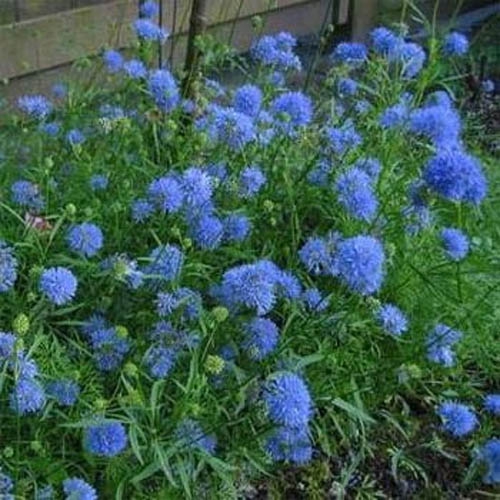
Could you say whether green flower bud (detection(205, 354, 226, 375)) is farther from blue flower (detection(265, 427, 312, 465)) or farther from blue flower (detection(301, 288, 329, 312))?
blue flower (detection(301, 288, 329, 312))

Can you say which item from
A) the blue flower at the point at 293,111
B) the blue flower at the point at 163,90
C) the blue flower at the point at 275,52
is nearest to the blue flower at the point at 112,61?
the blue flower at the point at 163,90

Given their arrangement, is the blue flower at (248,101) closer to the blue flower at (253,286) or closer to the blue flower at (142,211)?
the blue flower at (142,211)

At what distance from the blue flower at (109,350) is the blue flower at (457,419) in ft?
2.35

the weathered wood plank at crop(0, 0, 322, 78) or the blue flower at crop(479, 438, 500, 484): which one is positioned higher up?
the weathered wood plank at crop(0, 0, 322, 78)

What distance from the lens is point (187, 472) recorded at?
2023 mm

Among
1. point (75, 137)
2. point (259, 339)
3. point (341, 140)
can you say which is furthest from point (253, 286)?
point (75, 137)

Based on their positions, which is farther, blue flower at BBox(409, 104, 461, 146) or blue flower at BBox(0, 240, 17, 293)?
blue flower at BBox(409, 104, 461, 146)

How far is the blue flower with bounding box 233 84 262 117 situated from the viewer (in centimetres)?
261

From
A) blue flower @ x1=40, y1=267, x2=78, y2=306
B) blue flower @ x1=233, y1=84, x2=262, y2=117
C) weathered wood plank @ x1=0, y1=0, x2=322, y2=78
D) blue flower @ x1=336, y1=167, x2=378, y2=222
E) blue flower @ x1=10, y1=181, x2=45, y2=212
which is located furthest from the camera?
weathered wood plank @ x1=0, y1=0, x2=322, y2=78

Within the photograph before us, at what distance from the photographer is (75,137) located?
8.89 ft

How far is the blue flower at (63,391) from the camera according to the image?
79.7 inches

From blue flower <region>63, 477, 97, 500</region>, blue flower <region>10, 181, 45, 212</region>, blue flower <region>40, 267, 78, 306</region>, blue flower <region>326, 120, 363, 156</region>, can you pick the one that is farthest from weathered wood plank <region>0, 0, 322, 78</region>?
blue flower <region>63, 477, 97, 500</region>

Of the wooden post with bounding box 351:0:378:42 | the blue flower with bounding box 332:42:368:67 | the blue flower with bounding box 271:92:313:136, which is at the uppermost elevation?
the wooden post with bounding box 351:0:378:42

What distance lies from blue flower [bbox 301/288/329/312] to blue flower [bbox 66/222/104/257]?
1.45ft
